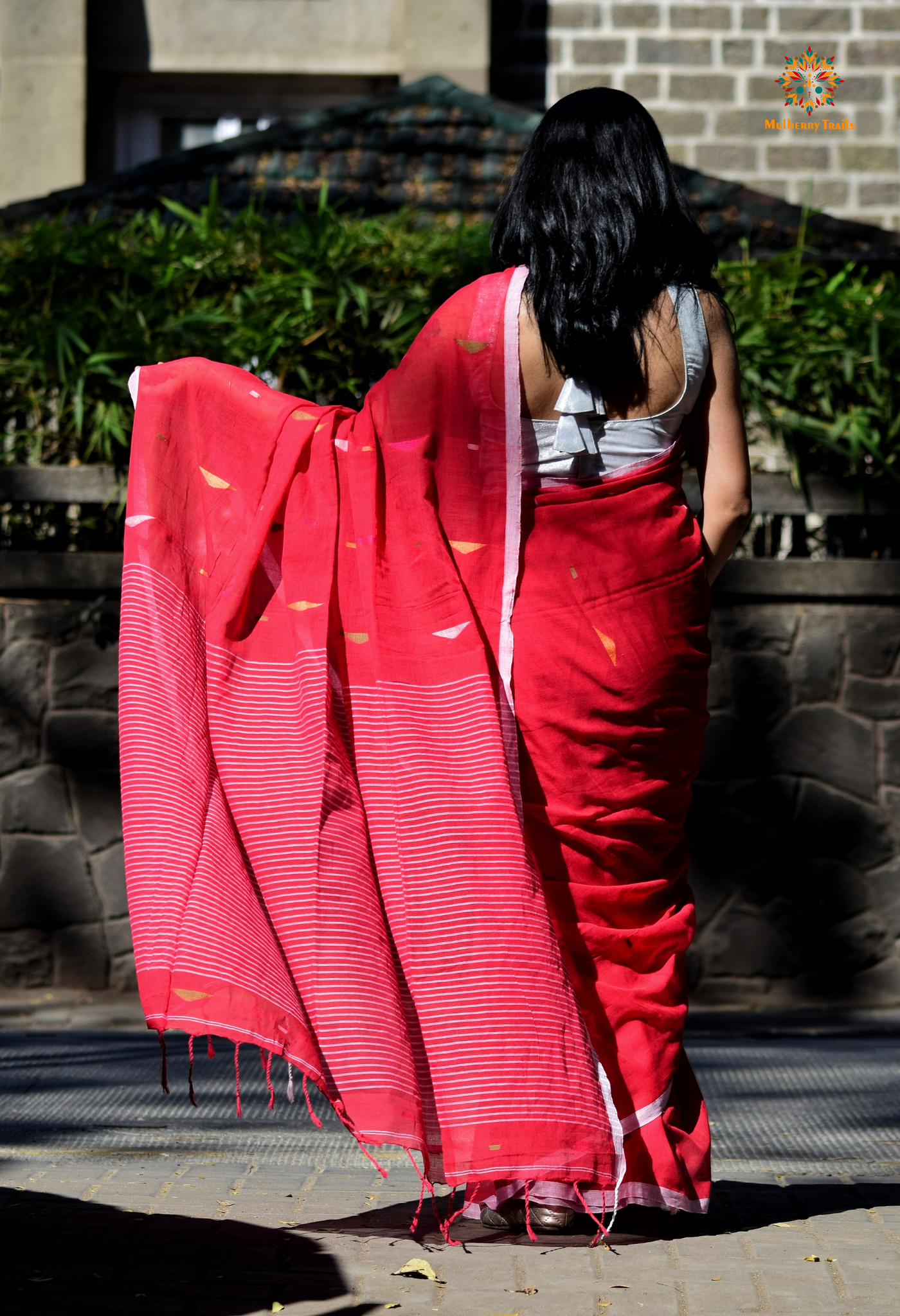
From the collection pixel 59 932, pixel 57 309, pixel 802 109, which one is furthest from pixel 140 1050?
pixel 802 109

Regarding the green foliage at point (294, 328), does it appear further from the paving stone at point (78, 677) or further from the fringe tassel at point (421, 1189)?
the fringe tassel at point (421, 1189)

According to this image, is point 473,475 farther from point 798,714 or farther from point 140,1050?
point 798,714

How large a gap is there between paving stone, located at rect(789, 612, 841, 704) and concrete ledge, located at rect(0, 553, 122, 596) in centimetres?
242

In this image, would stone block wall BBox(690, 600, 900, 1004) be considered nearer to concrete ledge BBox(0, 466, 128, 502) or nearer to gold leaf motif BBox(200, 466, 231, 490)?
concrete ledge BBox(0, 466, 128, 502)

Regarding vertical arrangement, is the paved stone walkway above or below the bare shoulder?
below

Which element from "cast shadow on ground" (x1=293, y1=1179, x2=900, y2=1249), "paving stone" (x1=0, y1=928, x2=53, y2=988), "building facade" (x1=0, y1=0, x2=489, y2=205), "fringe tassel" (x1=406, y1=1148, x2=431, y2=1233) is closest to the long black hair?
"fringe tassel" (x1=406, y1=1148, x2=431, y2=1233)

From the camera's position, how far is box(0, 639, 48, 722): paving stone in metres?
4.93

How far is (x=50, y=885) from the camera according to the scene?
4930 mm

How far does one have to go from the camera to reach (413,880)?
2281 mm

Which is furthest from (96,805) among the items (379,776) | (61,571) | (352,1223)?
(379,776)

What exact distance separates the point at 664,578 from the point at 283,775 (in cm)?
73

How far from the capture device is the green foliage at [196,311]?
16.3ft

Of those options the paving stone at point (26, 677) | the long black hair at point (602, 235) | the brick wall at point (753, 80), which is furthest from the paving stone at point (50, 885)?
the brick wall at point (753, 80)

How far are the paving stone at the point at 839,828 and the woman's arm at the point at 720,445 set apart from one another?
263 centimetres
